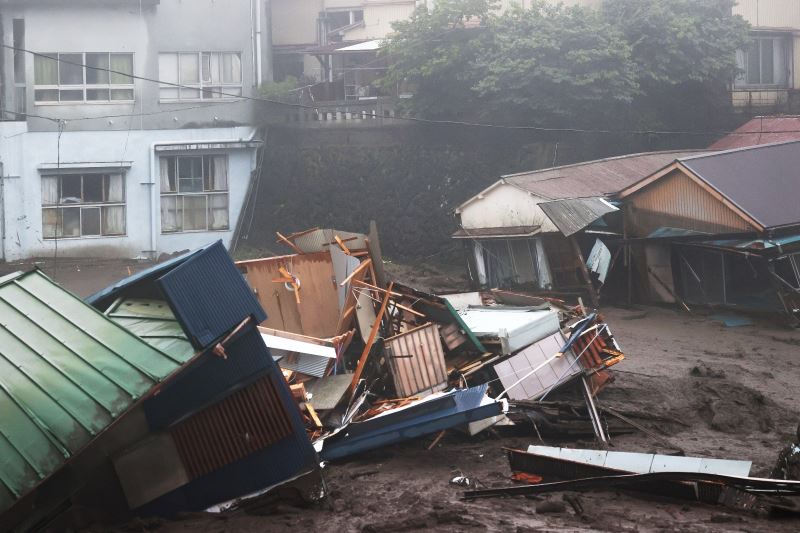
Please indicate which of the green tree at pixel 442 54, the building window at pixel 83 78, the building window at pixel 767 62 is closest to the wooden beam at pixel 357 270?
the green tree at pixel 442 54

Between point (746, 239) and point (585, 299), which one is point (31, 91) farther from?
point (746, 239)

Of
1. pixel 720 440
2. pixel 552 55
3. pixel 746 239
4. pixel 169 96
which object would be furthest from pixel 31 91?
pixel 720 440

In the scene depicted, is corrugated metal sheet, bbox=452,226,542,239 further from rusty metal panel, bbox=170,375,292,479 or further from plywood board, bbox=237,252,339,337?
rusty metal panel, bbox=170,375,292,479

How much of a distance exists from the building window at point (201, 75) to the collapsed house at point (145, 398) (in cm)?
2085

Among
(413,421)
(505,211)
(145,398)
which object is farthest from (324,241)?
(505,211)

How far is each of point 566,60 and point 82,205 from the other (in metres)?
16.3

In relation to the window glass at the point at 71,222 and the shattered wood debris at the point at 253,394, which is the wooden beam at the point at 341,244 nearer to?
the shattered wood debris at the point at 253,394

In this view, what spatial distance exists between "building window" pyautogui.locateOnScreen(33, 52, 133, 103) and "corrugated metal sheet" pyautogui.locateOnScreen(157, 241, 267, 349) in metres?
21.9

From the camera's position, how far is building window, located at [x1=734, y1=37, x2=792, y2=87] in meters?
33.6

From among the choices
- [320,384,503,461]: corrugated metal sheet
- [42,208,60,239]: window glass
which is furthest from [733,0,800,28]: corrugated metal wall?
[320,384,503,461]: corrugated metal sheet

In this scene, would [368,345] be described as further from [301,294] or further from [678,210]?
[678,210]

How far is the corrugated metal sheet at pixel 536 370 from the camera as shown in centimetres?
1334

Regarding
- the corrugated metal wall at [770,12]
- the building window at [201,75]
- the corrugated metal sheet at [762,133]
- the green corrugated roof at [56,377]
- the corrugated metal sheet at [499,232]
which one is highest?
the corrugated metal wall at [770,12]

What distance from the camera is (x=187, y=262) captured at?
31.3 feet
